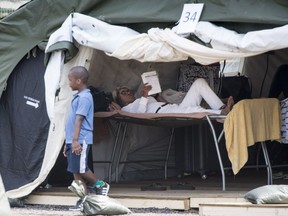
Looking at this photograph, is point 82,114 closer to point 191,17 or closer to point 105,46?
point 105,46

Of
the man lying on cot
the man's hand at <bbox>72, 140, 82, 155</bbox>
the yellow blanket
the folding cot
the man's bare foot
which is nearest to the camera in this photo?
the man's hand at <bbox>72, 140, 82, 155</bbox>

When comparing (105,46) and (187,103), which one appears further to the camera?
(187,103)

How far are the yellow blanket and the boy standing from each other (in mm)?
1415

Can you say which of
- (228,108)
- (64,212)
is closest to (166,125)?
(228,108)

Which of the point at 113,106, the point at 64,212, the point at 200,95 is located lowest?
the point at 64,212

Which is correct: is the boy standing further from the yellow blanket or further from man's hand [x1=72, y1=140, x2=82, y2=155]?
the yellow blanket

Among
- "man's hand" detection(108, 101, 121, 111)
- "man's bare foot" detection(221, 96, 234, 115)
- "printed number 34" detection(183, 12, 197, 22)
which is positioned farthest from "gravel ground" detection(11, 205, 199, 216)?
"printed number 34" detection(183, 12, 197, 22)

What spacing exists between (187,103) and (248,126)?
1009mm

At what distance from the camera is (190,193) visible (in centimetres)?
870

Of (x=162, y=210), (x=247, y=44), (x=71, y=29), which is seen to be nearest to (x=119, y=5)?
(x=71, y=29)

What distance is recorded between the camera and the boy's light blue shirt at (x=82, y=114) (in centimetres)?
835

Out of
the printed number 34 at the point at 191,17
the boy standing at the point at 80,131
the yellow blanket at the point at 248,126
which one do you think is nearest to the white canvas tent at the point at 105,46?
the printed number 34 at the point at 191,17

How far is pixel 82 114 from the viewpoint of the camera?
831 cm

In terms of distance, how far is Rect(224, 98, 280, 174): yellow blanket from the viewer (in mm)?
8391
